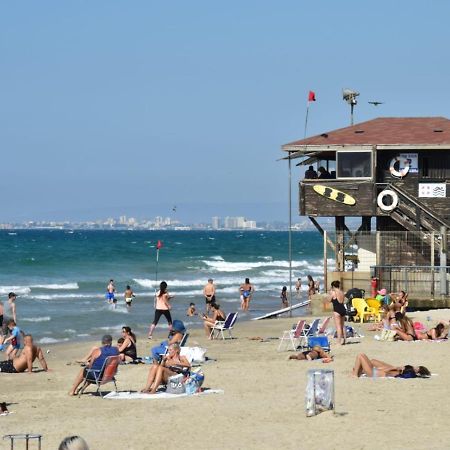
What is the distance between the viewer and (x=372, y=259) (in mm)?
30109

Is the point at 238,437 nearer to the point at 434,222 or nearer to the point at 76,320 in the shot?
the point at 434,222

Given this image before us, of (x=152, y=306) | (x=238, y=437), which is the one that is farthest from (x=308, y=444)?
(x=152, y=306)

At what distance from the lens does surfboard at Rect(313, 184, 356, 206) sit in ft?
101

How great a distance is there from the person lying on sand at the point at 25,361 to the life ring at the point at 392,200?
1389 centimetres

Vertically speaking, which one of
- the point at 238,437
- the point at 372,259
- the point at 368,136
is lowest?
the point at 238,437

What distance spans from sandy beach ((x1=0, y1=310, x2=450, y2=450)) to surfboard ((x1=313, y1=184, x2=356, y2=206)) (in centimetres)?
1087

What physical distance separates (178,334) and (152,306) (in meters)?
20.6

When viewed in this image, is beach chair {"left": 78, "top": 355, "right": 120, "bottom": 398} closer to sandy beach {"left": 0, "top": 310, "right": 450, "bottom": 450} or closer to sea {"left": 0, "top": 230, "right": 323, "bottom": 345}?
sandy beach {"left": 0, "top": 310, "right": 450, "bottom": 450}

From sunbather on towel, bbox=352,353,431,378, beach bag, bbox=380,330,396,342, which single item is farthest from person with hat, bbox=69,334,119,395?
beach bag, bbox=380,330,396,342

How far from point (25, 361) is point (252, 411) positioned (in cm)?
624

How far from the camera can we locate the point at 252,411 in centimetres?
1452

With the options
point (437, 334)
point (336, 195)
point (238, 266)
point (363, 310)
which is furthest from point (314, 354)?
point (238, 266)

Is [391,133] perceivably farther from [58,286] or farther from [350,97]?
[58,286]

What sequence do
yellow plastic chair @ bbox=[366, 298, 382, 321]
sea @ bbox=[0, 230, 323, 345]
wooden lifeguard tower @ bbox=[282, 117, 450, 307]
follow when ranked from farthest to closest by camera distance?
sea @ bbox=[0, 230, 323, 345] < wooden lifeguard tower @ bbox=[282, 117, 450, 307] < yellow plastic chair @ bbox=[366, 298, 382, 321]
